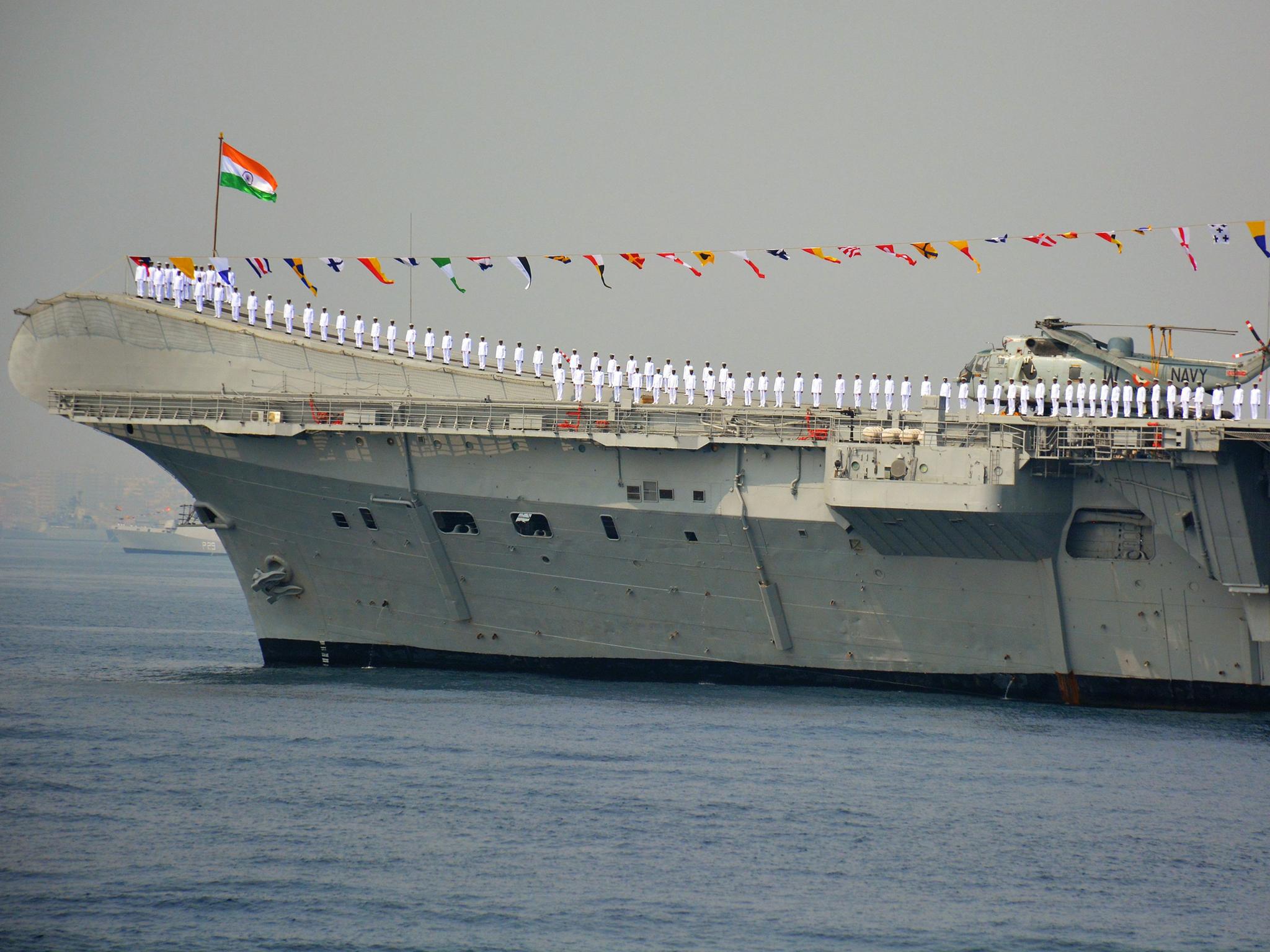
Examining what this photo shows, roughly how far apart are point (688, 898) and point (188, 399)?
1634cm

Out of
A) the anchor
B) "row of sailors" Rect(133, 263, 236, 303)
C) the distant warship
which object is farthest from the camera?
the distant warship

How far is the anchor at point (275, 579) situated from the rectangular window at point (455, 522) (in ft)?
11.9

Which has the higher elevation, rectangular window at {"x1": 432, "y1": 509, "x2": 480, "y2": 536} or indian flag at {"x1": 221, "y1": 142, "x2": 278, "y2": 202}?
indian flag at {"x1": 221, "y1": 142, "x2": 278, "y2": 202}

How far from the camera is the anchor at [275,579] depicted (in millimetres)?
29641

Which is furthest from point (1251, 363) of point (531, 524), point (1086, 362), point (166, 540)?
point (166, 540)

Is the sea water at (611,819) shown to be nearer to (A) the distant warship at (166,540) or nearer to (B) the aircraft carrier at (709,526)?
(B) the aircraft carrier at (709,526)

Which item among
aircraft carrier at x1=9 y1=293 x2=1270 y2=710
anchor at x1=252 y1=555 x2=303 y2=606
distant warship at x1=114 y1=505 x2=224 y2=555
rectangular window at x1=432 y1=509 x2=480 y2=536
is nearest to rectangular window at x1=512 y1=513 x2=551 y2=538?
aircraft carrier at x1=9 y1=293 x2=1270 y2=710

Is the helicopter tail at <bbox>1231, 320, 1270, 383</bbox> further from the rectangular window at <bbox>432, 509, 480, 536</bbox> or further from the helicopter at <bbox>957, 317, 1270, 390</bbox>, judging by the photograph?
the rectangular window at <bbox>432, 509, 480, 536</bbox>

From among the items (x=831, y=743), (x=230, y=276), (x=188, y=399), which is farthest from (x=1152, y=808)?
(x=230, y=276)

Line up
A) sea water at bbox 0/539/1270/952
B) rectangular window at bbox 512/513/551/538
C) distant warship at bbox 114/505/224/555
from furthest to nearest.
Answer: distant warship at bbox 114/505/224/555 → rectangular window at bbox 512/513/551/538 → sea water at bbox 0/539/1270/952

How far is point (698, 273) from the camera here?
2983 centimetres

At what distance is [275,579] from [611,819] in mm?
13075

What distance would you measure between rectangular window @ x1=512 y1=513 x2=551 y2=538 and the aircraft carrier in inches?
2.7

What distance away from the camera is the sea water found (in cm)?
1517
